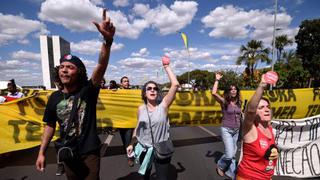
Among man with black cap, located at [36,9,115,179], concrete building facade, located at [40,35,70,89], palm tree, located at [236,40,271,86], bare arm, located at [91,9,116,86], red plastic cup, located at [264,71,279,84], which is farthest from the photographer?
concrete building facade, located at [40,35,70,89]

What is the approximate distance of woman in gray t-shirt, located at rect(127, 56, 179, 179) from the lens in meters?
3.06

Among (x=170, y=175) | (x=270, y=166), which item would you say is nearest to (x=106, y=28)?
(x=270, y=166)

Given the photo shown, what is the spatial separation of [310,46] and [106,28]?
42961 millimetres

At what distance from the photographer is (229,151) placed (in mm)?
4484

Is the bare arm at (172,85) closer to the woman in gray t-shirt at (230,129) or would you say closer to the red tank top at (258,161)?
the red tank top at (258,161)

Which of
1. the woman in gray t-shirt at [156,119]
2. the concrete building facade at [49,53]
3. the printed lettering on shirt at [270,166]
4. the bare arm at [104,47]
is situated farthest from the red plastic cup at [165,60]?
the concrete building facade at [49,53]

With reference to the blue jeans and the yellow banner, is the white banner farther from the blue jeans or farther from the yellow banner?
the yellow banner

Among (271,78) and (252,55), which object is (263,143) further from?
(252,55)

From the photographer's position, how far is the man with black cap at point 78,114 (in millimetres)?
2342

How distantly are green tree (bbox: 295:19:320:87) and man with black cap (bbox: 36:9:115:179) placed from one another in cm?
4039

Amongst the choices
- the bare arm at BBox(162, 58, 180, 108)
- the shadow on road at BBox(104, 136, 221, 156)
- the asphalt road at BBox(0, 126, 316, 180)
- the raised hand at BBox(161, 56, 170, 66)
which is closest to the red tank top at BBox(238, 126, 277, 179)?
the bare arm at BBox(162, 58, 180, 108)

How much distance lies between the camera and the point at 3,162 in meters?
5.84

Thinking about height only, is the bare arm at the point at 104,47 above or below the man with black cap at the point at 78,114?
above

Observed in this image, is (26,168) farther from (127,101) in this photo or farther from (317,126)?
(317,126)
